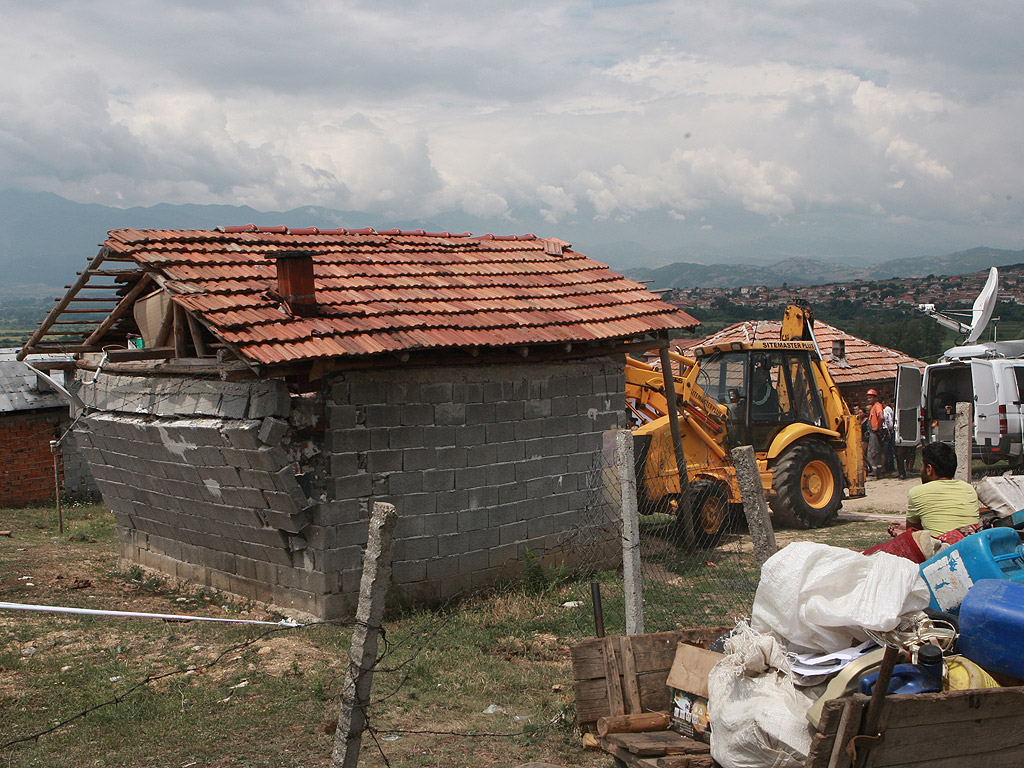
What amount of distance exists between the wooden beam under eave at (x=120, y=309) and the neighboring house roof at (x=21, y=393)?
29.6 ft

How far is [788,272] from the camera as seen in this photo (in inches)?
6673

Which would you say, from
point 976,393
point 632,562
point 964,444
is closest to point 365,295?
point 632,562

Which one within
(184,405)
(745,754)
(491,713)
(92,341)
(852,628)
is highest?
(92,341)

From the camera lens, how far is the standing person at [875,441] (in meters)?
19.5

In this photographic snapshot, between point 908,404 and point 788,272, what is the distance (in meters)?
159

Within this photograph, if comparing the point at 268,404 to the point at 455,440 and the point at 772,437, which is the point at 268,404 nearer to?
the point at 455,440

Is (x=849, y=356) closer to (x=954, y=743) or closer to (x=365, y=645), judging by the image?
(x=954, y=743)

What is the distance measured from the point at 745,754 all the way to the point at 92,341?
29.1ft

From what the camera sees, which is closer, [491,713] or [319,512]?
[491,713]

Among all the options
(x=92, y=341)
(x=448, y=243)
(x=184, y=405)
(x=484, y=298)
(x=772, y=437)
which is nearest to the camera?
(x=184, y=405)

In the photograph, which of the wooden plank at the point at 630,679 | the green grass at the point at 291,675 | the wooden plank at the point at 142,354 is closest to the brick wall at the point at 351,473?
the wooden plank at the point at 142,354

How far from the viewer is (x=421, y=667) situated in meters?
6.51

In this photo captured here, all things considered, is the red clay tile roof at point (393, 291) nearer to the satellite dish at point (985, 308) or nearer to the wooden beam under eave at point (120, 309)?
the wooden beam under eave at point (120, 309)

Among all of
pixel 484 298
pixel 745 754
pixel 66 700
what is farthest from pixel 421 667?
pixel 484 298
